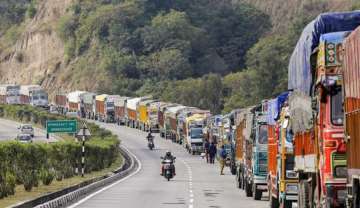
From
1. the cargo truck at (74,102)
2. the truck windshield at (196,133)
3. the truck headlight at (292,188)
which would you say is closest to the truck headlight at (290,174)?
the truck headlight at (292,188)

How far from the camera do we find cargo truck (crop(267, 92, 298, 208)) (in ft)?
86.5

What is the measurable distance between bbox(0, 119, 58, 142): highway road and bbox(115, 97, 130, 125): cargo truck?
34.3 ft

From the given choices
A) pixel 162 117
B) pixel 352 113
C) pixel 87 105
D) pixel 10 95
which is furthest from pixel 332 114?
pixel 10 95

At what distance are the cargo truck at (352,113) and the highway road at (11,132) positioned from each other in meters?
79.2

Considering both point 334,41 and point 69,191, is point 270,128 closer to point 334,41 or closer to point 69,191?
point 69,191

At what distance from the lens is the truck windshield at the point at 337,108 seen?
18859 mm

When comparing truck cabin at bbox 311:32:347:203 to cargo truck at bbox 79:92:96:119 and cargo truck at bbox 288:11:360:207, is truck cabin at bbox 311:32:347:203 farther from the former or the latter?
cargo truck at bbox 79:92:96:119

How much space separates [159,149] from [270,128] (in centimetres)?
6457

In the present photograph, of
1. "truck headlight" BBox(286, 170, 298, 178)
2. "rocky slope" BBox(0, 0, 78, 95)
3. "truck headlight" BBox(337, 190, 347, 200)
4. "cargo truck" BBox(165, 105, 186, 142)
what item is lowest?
"truck headlight" BBox(337, 190, 347, 200)

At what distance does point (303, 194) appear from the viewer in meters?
22.9

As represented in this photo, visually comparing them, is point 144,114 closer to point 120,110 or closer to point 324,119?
point 120,110

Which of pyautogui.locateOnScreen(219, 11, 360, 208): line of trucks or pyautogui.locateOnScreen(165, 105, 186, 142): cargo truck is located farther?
pyautogui.locateOnScreen(165, 105, 186, 142): cargo truck

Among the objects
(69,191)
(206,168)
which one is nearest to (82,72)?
(206,168)

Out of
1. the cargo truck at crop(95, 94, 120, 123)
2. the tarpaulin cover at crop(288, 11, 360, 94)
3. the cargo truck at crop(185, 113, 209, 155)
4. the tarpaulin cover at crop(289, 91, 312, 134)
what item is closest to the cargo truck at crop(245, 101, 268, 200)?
the tarpaulin cover at crop(289, 91, 312, 134)
